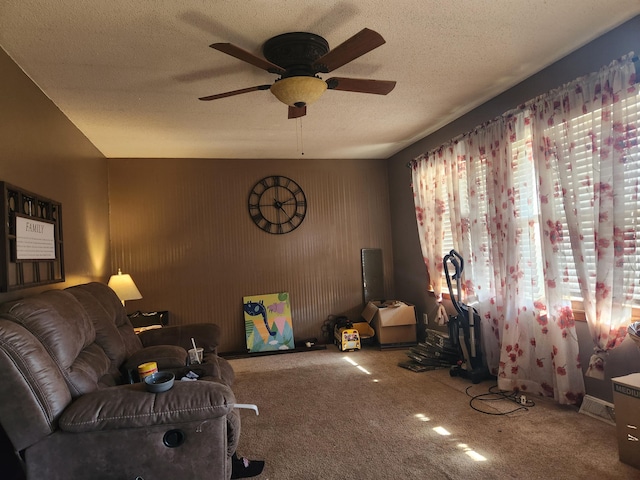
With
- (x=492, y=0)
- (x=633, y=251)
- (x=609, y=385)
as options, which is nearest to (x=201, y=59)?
(x=492, y=0)

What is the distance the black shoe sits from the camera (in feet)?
6.78

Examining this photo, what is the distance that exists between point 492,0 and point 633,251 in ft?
5.23

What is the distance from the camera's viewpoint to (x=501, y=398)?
2.94 meters

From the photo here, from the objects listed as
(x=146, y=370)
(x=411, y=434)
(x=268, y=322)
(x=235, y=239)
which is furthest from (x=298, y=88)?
(x=268, y=322)

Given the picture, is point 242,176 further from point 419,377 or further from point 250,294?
point 419,377

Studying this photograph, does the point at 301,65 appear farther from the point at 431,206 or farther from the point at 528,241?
the point at 431,206

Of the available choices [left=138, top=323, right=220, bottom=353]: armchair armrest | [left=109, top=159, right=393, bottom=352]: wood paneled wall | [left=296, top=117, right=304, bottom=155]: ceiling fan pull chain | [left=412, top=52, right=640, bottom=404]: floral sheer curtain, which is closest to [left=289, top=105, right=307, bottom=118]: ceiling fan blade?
[left=296, top=117, right=304, bottom=155]: ceiling fan pull chain

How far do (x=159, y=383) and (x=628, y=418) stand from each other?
2.28 metres

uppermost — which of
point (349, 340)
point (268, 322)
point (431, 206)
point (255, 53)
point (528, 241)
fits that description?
point (255, 53)

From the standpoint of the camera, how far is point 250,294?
4945mm

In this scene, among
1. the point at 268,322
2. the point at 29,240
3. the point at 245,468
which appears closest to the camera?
the point at 245,468

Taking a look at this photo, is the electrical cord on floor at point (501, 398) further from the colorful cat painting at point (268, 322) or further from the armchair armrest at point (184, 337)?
the colorful cat painting at point (268, 322)

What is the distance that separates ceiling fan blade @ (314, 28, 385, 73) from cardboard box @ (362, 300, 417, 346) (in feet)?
10.2

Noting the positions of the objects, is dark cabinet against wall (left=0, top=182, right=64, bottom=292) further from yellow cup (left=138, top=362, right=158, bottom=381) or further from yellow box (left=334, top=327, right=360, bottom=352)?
yellow box (left=334, top=327, right=360, bottom=352)
